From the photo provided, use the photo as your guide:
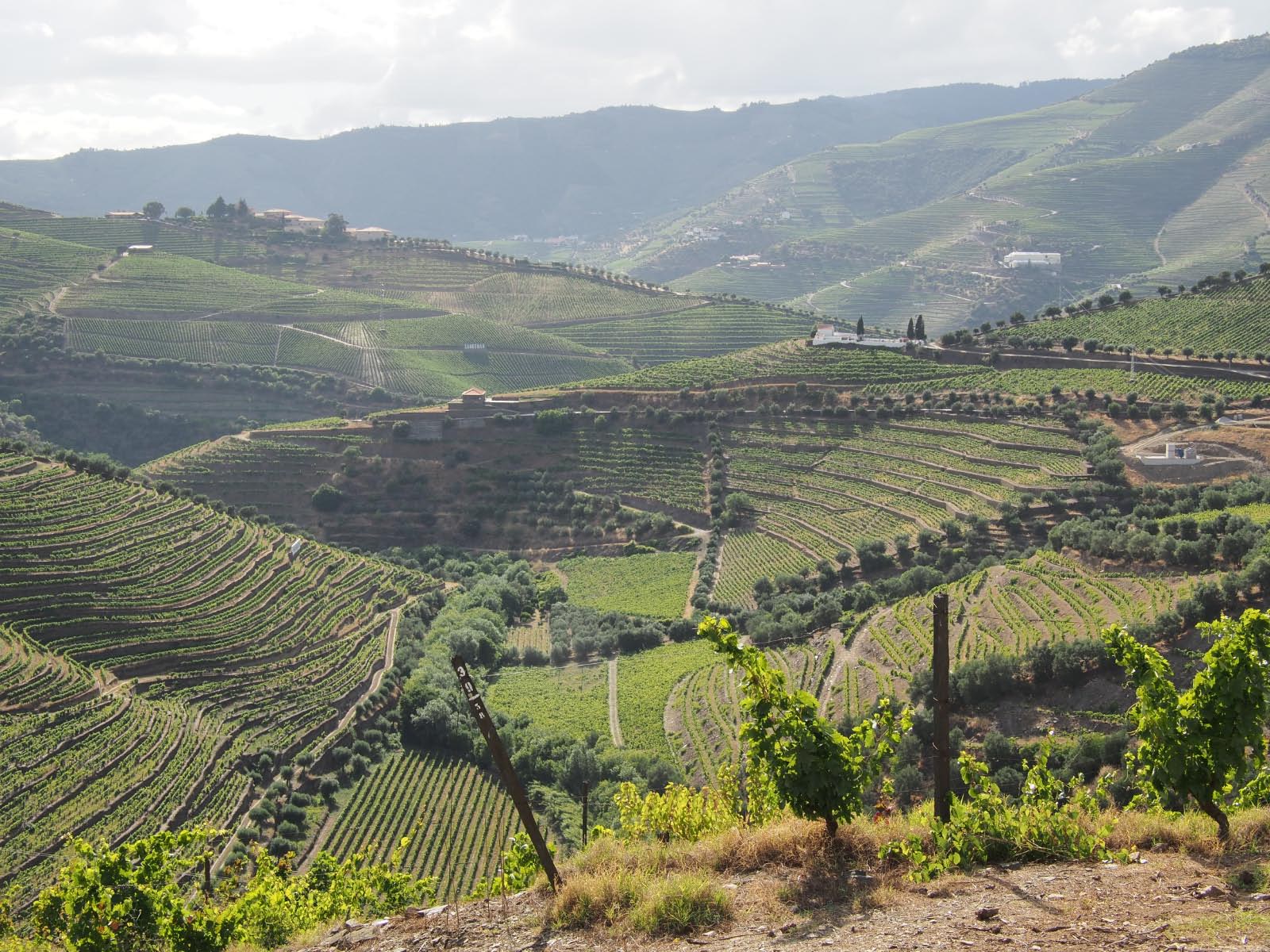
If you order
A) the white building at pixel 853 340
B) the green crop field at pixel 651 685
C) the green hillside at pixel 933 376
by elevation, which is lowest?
the green crop field at pixel 651 685

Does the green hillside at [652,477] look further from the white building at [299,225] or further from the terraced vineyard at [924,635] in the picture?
the white building at [299,225]

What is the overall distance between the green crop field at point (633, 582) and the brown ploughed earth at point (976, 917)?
4719cm

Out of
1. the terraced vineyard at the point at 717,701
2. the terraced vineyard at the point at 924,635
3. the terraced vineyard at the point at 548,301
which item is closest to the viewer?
the terraced vineyard at the point at 924,635

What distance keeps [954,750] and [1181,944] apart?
2738cm

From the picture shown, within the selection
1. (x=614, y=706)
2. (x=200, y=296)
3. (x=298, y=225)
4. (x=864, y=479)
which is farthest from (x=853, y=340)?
(x=298, y=225)

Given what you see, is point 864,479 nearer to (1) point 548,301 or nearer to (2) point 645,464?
(2) point 645,464

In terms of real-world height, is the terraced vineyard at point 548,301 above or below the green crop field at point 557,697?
above

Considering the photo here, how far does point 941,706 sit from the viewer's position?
14609mm

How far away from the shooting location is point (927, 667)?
42406 mm

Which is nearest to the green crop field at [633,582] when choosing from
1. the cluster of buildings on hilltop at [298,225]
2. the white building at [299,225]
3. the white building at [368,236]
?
the white building at [368,236]

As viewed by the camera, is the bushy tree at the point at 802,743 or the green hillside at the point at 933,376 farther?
the green hillside at the point at 933,376

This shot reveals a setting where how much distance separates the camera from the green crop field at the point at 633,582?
63812mm

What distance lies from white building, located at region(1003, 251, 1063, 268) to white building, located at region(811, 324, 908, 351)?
8957 centimetres

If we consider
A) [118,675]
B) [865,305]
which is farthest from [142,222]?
[118,675]
